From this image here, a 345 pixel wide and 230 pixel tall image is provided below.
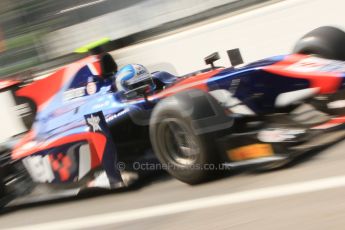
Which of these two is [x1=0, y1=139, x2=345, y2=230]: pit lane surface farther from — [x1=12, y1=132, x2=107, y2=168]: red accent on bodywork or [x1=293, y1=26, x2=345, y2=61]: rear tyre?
[x1=293, y1=26, x2=345, y2=61]: rear tyre

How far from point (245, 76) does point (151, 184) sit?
1287mm

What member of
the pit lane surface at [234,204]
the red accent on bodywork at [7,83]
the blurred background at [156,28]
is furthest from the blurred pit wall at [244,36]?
the pit lane surface at [234,204]

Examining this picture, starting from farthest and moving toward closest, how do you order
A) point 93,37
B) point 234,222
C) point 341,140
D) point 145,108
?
point 93,37
point 145,108
point 341,140
point 234,222

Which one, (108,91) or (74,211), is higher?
(108,91)

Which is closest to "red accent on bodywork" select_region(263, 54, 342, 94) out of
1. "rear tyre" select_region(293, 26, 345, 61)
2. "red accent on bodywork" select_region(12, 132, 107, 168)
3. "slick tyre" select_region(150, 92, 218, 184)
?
"rear tyre" select_region(293, 26, 345, 61)

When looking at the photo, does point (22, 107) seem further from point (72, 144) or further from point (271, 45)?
point (271, 45)

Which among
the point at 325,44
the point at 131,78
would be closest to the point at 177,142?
the point at 131,78

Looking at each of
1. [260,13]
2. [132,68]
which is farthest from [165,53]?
[132,68]

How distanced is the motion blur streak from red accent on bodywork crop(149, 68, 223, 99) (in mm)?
978

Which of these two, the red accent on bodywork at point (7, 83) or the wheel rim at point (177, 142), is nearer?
the wheel rim at point (177, 142)

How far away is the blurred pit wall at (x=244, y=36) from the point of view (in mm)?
6473

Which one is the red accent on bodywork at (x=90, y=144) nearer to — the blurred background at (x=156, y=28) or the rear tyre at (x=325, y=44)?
the blurred background at (x=156, y=28)

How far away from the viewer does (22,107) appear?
654 cm

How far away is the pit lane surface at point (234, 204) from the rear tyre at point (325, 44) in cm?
100
